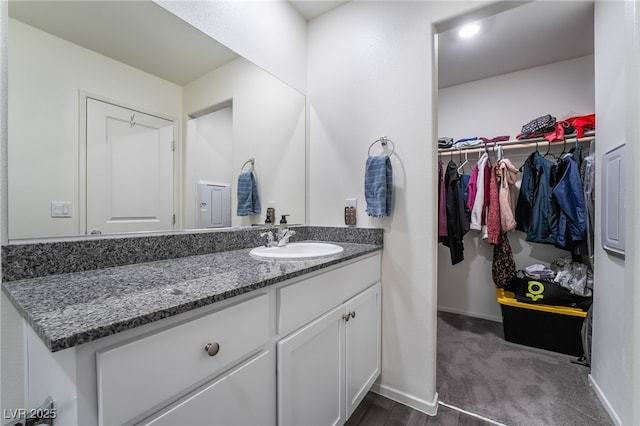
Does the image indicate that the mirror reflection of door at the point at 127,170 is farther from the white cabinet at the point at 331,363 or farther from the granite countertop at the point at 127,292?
the white cabinet at the point at 331,363

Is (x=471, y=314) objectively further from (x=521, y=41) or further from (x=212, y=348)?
(x=212, y=348)

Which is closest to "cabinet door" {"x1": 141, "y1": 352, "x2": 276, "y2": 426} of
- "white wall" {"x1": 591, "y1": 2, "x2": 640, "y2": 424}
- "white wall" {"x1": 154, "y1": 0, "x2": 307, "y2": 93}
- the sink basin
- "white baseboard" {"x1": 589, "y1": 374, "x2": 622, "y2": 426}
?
the sink basin

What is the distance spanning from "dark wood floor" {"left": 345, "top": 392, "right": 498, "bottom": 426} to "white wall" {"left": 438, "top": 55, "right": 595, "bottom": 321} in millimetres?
1580

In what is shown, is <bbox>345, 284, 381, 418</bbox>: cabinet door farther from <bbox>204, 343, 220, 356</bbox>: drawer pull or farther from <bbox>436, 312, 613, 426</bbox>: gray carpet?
<bbox>204, 343, 220, 356</bbox>: drawer pull

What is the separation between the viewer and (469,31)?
1.96m

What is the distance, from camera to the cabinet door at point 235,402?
605 millimetres

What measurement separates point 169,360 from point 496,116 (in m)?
3.21

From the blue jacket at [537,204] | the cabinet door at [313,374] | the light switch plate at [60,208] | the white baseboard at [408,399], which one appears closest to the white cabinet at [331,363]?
the cabinet door at [313,374]

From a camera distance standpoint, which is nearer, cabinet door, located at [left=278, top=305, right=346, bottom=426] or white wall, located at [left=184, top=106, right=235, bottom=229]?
cabinet door, located at [left=278, top=305, right=346, bottom=426]

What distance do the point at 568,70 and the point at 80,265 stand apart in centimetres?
366

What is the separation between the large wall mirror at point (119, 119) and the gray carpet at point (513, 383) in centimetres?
166

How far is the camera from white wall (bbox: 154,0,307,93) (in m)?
1.27

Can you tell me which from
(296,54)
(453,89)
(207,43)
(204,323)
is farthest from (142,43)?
(453,89)

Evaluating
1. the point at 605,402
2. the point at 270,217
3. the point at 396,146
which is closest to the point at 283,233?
the point at 270,217
